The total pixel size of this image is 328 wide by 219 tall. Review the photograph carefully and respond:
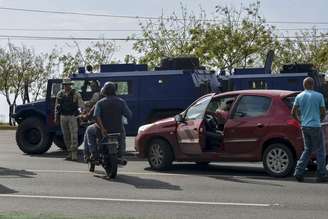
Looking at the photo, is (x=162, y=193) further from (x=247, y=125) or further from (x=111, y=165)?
(x=247, y=125)

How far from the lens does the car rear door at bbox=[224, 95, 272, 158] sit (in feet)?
42.3

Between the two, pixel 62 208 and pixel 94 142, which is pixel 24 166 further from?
pixel 62 208

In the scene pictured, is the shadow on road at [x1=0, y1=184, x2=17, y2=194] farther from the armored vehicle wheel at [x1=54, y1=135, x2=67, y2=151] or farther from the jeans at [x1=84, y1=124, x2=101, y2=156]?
the armored vehicle wheel at [x1=54, y1=135, x2=67, y2=151]

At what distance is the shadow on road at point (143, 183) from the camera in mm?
11570

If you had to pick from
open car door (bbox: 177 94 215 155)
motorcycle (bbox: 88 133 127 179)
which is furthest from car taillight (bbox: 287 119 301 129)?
motorcycle (bbox: 88 133 127 179)

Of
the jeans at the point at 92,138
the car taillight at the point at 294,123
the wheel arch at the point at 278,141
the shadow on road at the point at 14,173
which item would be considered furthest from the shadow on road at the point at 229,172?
the shadow on road at the point at 14,173

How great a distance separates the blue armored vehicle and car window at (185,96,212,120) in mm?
3886

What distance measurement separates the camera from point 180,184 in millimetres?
11914

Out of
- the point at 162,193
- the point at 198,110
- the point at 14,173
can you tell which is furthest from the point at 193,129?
the point at 14,173

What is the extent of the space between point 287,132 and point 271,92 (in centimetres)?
95

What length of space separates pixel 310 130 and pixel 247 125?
140 centimetres

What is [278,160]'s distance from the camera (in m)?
12.6

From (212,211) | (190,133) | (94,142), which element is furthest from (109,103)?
(212,211)

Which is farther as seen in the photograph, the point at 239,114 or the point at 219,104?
the point at 219,104
